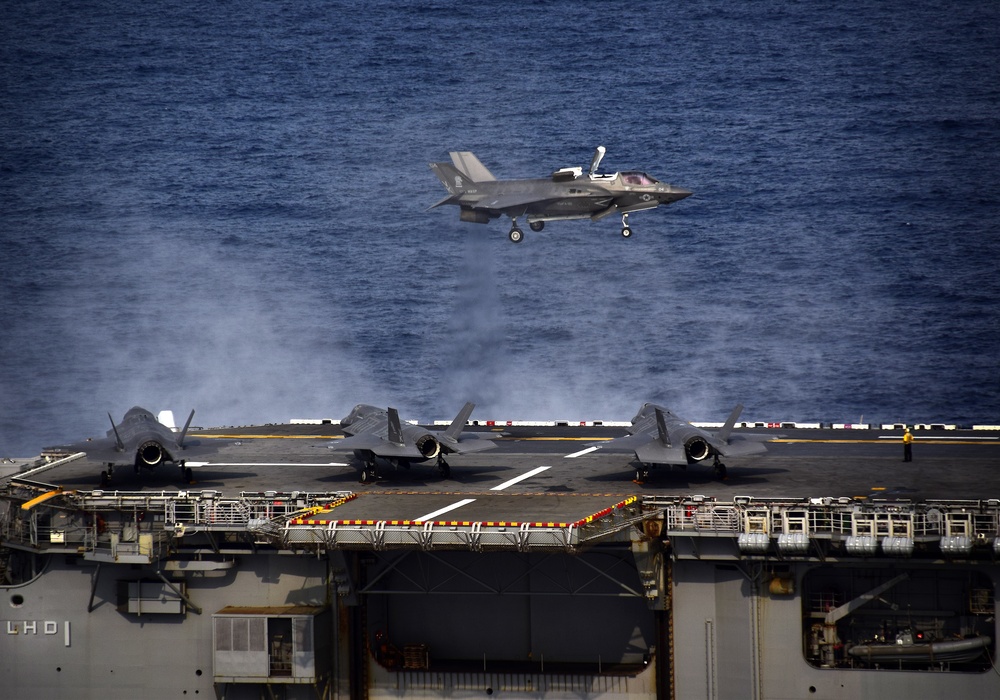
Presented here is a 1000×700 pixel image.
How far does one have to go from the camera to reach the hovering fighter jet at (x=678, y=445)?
151 ft

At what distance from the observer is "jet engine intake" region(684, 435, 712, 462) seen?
46.1m

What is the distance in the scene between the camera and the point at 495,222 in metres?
137

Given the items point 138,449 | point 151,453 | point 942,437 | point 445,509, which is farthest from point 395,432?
point 942,437

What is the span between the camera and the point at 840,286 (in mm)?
115625

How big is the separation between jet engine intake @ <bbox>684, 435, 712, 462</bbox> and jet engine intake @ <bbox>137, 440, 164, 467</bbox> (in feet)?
63.3

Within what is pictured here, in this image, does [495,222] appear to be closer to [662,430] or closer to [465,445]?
[465,445]

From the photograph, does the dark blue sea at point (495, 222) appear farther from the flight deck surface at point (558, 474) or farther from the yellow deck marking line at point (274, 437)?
the flight deck surface at point (558, 474)

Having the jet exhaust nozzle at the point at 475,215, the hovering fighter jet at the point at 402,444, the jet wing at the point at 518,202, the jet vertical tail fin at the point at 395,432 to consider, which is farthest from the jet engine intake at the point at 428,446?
the jet exhaust nozzle at the point at 475,215

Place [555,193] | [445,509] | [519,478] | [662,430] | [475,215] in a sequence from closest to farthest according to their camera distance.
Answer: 1. [445,509]
2. [662,430]
3. [519,478]
4. [555,193]
5. [475,215]

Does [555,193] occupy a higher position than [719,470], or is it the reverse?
[555,193]

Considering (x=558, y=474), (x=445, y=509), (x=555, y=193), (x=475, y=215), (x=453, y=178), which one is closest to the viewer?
(x=445, y=509)

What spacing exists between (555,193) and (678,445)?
85.4 ft

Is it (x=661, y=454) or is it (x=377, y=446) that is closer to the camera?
(x=661, y=454)

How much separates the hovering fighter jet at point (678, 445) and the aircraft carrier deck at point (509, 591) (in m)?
1.18
